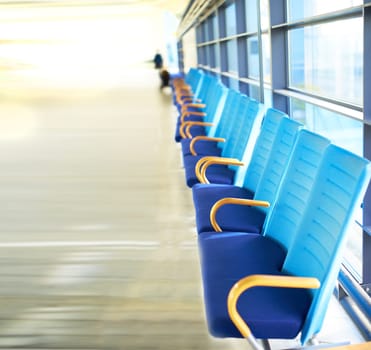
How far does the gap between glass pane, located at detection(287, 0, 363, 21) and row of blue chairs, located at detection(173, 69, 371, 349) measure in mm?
754

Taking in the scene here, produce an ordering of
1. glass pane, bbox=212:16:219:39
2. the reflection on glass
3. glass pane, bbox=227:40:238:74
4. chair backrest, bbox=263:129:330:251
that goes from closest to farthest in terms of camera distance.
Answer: chair backrest, bbox=263:129:330:251
the reflection on glass
glass pane, bbox=227:40:238:74
glass pane, bbox=212:16:219:39

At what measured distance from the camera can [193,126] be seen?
6.22m

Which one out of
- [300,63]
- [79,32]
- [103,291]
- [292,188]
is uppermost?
[79,32]

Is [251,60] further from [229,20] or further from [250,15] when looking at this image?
[229,20]

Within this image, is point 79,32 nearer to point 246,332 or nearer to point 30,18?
point 30,18

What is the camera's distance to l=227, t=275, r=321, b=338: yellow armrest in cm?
172

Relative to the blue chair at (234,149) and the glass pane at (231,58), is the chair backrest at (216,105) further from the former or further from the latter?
the glass pane at (231,58)

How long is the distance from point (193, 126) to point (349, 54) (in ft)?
10.3

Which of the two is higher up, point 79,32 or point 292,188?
point 79,32

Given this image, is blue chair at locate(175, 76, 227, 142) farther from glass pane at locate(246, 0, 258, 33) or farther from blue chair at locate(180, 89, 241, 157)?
glass pane at locate(246, 0, 258, 33)

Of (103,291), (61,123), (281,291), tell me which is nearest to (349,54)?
(281,291)

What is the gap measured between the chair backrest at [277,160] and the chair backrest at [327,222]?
66 cm

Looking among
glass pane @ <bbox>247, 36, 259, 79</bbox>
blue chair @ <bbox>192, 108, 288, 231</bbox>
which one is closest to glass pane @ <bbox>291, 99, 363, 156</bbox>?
blue chair @ <bbox>192, 108, 288, 231</bbox>

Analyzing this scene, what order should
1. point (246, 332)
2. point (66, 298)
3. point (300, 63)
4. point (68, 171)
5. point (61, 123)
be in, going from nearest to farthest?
point (246, 332), point (66, 298), point (300, 63), point (68, 171), point (61, 123)
